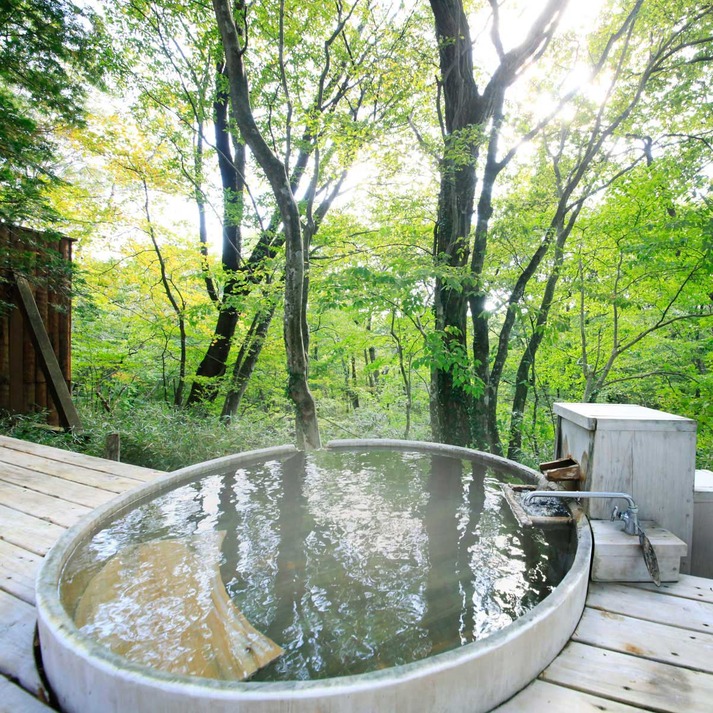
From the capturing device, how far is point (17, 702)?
1133 mm

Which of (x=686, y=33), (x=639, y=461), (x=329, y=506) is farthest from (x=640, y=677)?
(x=686, y=33)

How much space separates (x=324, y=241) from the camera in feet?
21.0

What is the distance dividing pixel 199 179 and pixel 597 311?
6.53 m

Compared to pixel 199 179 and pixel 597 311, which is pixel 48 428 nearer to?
pixel 199 179

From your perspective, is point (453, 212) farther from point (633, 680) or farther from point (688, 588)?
point (633, 680)

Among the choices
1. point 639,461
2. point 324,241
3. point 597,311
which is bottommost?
point 639,461

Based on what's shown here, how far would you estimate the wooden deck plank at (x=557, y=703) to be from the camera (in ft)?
3.49

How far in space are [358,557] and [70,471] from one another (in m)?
2.54

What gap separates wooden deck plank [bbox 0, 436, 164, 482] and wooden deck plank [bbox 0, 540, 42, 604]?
3.33 ft

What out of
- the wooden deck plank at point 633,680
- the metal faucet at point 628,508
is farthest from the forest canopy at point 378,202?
the wooden deck plank at point 633,680

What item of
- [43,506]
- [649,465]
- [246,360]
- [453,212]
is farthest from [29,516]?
[246,360]

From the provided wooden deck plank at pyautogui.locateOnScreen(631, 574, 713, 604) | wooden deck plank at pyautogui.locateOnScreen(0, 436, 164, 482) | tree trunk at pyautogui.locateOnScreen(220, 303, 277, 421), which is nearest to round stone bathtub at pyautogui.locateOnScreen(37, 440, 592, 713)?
wooden deck plank at pyautogui.locateOnScreen(631, 574, 713, 604)

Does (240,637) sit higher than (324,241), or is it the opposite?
(324,241)

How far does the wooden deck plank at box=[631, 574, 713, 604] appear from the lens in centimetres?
155
